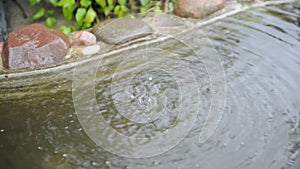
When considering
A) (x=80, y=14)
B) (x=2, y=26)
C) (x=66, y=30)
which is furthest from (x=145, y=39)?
(x=2, y=26)

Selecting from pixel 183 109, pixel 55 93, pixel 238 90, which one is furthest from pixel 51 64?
pixel 238 90

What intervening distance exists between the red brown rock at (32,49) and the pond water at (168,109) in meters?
0.22

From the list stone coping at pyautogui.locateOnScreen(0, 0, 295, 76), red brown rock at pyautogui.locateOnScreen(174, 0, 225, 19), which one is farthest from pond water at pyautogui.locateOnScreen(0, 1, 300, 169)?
red brown rock at pyautogui.locateOnScreen(174, 0, 225, 19)

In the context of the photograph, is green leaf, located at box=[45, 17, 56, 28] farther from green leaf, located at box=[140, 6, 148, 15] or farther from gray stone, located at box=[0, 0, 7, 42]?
green leaf, located at box=[140, 6, 148, 15]

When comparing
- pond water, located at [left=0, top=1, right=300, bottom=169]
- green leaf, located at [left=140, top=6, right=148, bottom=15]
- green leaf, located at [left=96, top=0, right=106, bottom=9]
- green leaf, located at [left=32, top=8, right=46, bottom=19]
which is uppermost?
green leaf, located at [left=96, top=0, right=106, bottom=9]

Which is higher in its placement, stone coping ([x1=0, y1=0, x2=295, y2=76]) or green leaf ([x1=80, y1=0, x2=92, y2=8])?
green leaf ([x1=80, y1=0, x2=92, y2=8])

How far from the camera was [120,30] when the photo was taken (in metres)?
4.50

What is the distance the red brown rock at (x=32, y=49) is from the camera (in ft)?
13.3

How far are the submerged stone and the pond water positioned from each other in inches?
8.7

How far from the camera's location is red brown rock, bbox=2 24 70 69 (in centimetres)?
405

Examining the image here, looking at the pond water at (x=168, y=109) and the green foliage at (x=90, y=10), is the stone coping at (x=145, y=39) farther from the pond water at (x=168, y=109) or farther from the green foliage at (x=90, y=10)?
the green foliage at (x=90, y=10)

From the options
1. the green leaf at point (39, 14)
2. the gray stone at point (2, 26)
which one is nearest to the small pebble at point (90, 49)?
the green leaf at point (39, 14)

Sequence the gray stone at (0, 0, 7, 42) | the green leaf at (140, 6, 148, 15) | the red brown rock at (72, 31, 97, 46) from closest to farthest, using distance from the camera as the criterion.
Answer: the red brown rock at (72, 31, 97, 46) → the gray stone at (0, 0, 7, 42) → the green leaf at (140, 6, 148, 15)

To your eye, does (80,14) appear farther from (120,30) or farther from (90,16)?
(120,30)
